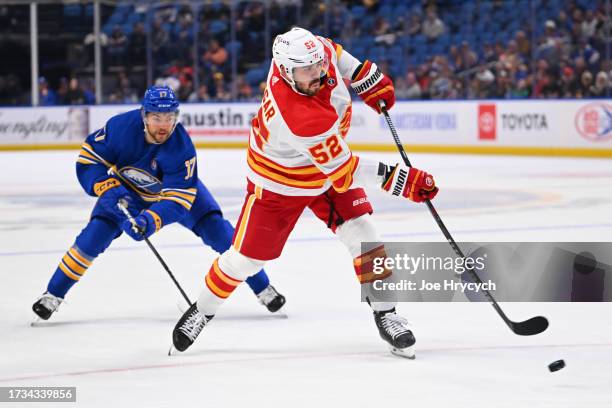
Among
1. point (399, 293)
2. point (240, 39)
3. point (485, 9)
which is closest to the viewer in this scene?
point (399, 293)

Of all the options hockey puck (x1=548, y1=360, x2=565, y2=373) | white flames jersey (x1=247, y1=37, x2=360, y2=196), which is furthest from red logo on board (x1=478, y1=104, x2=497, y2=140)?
hockey puck (x1=548, y1=360, x2=565, y2=373)

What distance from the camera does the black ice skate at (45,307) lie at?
16.1 feet

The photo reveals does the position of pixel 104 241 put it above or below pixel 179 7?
above

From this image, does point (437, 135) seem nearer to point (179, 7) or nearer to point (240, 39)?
point (240, 39)

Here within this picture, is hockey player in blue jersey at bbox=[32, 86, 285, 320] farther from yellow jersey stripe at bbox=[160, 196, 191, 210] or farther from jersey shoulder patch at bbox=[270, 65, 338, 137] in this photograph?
jersey shoulder patch at bbox=[270, 65, 338, 137]

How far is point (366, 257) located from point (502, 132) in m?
11.1

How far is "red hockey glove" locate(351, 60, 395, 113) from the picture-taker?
462cm

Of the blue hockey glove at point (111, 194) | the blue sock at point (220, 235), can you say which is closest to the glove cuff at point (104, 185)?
the blue hockey glove at point (111, 194)

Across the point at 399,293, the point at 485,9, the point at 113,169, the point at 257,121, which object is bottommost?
the point at 485,9

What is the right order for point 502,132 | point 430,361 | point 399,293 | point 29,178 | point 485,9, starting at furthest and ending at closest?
1. point 485,9
2. point 502,132
3. point 29,178
4. point 399,293
5. point 430,361

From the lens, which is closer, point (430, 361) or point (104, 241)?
point (430, 361)

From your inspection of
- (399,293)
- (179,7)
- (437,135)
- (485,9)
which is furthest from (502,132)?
(399,293)

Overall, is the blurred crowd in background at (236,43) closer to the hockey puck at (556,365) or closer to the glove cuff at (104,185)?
the glove cuff at (104,185)

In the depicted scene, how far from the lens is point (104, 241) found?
498 cm
